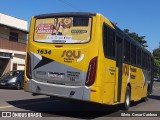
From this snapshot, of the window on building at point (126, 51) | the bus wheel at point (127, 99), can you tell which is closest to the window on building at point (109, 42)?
the window on building at point (126, 51)

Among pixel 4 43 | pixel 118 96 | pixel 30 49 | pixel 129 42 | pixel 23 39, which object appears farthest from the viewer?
pixel 23 39

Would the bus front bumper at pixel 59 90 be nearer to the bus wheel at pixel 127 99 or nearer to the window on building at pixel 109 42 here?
the window on building at pixel 109 42

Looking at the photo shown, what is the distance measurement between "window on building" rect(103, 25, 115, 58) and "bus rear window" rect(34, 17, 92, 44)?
660 millimetres

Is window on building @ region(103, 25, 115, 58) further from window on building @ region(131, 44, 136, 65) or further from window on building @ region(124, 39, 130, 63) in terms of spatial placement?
window on building @ region(131, 44, 136, 65)

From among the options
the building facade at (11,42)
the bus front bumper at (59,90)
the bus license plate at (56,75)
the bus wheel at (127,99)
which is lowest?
the bus wheel at (127,99)

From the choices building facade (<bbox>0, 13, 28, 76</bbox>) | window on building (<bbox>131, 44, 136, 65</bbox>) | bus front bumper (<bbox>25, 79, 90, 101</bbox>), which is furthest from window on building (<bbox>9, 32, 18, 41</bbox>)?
bus front bumper (<bbox>25, 79, 90, 101</bbox>)

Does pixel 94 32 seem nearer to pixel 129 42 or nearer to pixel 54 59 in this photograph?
pixel 54 59

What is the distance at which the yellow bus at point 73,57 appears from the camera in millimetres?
11789

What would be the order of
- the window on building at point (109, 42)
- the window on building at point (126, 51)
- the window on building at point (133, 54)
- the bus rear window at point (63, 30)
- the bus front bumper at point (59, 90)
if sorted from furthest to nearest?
the window on building at point (133, 54) < the window on building at point (126, 51) < the window on building at point (109, 42) < the bus rear window at point (63, 30) < the bus front bumper at point (59, 90)

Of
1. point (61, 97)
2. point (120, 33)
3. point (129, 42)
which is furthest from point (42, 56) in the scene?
point (129, 42)

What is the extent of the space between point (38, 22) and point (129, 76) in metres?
5.15

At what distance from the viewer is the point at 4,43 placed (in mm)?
40156

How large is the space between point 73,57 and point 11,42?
101 feet

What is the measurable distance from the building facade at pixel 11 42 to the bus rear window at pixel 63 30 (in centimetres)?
2616
